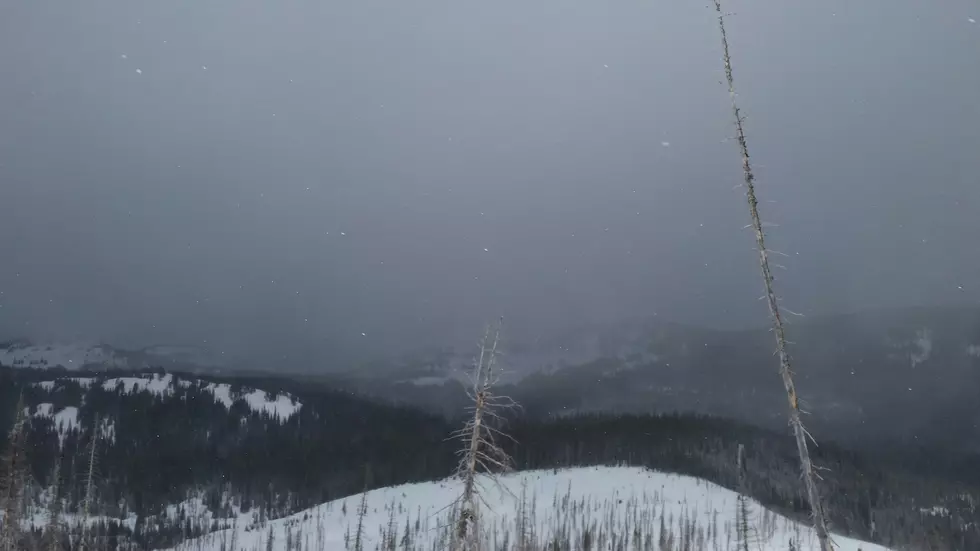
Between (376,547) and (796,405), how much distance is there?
15244 cm

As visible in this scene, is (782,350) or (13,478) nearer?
(782,350)

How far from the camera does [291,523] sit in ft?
603

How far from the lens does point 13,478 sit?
28.0m

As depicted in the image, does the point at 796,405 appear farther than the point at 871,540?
No

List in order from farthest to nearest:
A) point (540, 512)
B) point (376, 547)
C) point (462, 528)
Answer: point (540, 512) < point (376, 547) < point (462, 528)

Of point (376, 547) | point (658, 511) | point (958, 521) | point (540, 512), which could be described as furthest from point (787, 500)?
point (376, 547)

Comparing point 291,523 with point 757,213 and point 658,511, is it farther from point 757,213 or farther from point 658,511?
point 757,213

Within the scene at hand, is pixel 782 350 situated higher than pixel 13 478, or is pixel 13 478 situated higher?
pixel 782 350

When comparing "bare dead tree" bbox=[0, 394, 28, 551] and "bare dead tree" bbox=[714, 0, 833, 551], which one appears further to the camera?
"bare dead tree" bbox=[0, 394, 28, 551]

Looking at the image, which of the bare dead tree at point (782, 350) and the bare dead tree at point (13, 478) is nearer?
the bare dead tree at point (782, 350)

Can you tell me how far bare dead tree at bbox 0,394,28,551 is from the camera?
26.9 meters

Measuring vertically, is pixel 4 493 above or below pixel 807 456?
below

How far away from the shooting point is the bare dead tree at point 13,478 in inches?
1057

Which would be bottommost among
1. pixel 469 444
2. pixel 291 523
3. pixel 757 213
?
pixel 291 523
